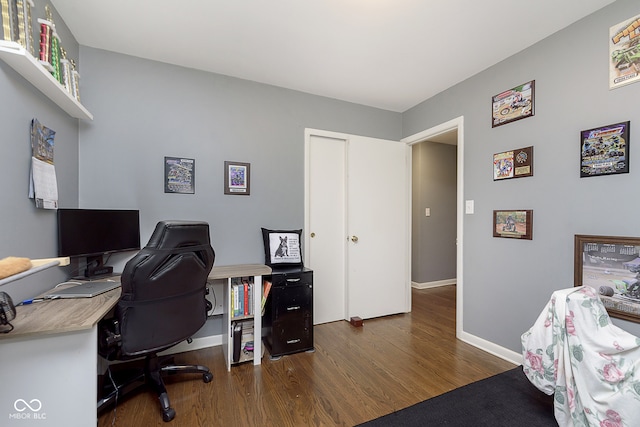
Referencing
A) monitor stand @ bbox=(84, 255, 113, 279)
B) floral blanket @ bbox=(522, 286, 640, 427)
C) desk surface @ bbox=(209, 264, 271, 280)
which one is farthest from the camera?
desk surface @ bbox=(209, 264, 271, 280)

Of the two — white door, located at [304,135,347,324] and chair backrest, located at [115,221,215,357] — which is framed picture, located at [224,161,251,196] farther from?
chair backrest, located at [115,221,215,357]

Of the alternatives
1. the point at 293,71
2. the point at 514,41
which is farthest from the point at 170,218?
the point at 514,41

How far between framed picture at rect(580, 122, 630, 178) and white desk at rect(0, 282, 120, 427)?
118 inches

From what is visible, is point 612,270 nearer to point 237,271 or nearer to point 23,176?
point 237,271

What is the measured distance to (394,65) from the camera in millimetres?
2443

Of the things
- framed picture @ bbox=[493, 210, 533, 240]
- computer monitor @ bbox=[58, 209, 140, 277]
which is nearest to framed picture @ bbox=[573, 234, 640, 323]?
framed picture @ bbox=[493, 210, 533, 240]

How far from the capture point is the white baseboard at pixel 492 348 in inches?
86.8

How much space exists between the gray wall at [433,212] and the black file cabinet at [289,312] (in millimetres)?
2782

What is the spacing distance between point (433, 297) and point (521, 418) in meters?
2.53

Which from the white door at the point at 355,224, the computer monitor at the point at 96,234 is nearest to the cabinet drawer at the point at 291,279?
the white door at the point at 355,224

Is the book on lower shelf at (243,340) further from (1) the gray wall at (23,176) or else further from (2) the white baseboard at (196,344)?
(1) the gray wall at (23,176)

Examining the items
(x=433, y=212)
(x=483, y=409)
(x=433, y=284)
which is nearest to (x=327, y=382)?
(x=483, y=409)

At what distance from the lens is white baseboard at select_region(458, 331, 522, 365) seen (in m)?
2.21

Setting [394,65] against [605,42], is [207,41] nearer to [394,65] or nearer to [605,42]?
[394,65]
